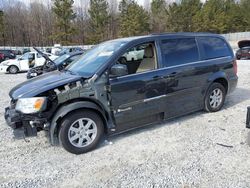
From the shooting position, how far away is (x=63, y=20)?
44125 millimetres

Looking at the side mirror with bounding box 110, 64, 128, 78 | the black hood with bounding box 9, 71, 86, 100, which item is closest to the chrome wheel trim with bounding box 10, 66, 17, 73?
the black hood with bounding box 9, 71, 86, 100

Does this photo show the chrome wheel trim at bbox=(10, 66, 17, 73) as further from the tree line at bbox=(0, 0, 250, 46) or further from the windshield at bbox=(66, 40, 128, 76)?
the tree line at bbox=(0, 0, 250, 46)

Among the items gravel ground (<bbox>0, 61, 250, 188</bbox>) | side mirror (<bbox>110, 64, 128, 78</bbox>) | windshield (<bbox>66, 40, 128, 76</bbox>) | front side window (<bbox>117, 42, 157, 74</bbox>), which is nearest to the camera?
gravel ground (<bbox>0, 61, 250, 188</bbox>)

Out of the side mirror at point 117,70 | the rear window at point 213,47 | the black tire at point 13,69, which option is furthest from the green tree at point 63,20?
the side mirror at point 117,70

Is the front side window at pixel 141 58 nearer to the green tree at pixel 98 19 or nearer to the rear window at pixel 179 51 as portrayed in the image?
the rear window at pixel 179 51

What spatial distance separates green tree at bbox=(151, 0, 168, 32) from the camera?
2240 inches

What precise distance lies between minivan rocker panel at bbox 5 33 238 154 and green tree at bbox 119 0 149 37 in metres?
42.8

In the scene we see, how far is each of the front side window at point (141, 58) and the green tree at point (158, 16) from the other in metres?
53.3

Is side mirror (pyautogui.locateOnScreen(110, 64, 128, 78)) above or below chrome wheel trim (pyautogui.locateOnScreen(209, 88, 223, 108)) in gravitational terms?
above

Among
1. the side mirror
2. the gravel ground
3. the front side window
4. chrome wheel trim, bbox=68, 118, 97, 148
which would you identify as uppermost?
the front side window

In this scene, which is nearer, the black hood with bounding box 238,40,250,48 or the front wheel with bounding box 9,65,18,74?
the front wheel with bounding box 9,65,18,74

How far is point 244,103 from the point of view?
6.50m

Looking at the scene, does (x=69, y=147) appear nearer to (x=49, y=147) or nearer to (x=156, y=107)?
(x=49, y=147)

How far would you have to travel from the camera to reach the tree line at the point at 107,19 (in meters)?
46.2
